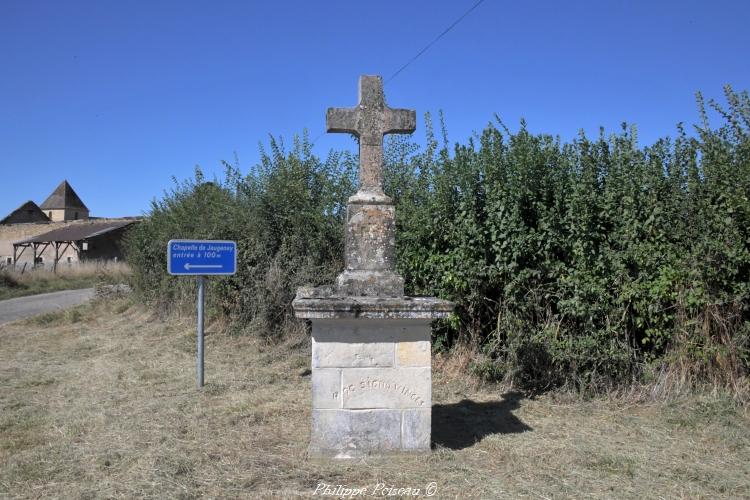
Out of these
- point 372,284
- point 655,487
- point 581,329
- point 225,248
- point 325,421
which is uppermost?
point 225,248

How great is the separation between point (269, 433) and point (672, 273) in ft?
14.0

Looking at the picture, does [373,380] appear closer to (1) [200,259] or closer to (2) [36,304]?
(1) [200,259]

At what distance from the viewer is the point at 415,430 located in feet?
14.1

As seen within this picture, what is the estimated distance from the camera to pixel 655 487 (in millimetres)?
3803

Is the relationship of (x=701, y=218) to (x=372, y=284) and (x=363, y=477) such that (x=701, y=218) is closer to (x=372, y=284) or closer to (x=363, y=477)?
(x=372, y=284)

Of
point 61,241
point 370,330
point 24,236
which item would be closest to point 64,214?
point 24,236

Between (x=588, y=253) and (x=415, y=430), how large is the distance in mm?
2917

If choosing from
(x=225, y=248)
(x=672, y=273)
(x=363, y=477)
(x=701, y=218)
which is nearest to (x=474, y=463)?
(x=363, y=477)

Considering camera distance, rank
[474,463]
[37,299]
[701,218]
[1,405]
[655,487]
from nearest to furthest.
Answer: [655,487]
[474,463]
[701,218]
[1,405]
[37,299]

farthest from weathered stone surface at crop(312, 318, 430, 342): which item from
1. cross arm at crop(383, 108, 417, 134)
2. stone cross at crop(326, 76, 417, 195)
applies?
cross arm at crop(383, 108, 417, 134)

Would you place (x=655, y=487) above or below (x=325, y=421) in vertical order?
below

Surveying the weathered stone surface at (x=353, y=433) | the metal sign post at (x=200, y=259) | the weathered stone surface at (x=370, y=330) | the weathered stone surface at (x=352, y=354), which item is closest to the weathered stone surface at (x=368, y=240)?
the weathered stone surface at (x=370, y=330)

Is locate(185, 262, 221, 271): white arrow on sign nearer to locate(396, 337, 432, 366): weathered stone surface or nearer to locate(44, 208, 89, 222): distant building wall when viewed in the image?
locate(396, 337, 432, 366): weathered stone surface

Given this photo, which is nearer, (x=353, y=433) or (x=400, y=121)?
(x=353, y=433)
